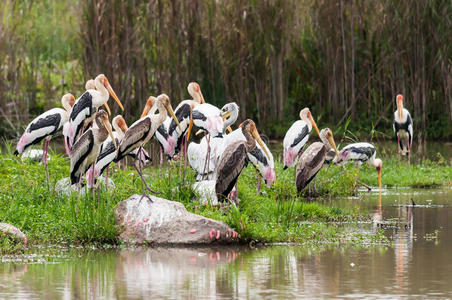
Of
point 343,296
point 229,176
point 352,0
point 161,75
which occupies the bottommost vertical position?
point 343,296

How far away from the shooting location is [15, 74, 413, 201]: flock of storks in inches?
426

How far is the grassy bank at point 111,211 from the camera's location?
9.97 m

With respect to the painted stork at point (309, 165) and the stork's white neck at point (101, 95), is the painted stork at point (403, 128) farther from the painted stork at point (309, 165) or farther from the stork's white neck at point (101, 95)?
the stork's white neck at point (101, 95)

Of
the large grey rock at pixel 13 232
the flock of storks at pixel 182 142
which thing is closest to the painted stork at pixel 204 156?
the flock of storks at pixel 182 142

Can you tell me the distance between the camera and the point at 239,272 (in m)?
8.40

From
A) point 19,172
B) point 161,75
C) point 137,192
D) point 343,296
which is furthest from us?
point 161,75

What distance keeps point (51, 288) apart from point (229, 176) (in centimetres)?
348

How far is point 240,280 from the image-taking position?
26.4 ft

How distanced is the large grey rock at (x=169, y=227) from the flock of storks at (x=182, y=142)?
51cm

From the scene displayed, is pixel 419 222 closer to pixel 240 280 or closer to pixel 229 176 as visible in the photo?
pixel 229 176

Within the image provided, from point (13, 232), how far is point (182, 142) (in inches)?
171

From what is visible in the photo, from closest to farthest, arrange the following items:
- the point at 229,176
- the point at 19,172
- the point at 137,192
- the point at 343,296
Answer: the point at 343,296 → the point at 229,176 → the point at 137,192 → the point at 19,172

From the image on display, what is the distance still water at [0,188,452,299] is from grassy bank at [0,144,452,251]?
37 centimetres

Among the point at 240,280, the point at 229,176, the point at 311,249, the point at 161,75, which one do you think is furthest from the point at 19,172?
the point at 161,75
